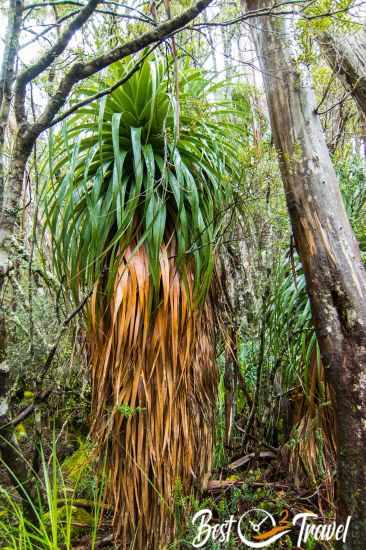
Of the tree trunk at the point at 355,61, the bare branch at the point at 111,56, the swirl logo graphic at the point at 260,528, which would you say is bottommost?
the swirl logo graphic at the point at 260,528

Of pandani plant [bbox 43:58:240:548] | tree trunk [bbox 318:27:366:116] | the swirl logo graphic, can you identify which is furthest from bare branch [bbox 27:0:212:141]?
tree trunk [bbox 318:27:366:116]

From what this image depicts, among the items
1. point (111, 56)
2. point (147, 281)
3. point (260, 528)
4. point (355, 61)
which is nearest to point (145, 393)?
point (147, 281)

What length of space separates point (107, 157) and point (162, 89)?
0.41 m

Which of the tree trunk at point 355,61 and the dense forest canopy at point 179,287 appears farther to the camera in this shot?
the tree trunk at point 355,61

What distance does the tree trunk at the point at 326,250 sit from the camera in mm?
1331

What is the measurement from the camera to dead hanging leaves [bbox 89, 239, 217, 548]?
153 centimetres

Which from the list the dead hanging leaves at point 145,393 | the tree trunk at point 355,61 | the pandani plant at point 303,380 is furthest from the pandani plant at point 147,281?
the tree trunk at point 355,61

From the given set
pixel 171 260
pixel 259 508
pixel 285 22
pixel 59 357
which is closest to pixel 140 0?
pixel 285 22

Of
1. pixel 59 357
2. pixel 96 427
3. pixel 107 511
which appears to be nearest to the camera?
pixel 96 427

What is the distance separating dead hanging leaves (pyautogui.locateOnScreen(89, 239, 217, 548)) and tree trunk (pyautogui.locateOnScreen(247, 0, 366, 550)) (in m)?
0.55

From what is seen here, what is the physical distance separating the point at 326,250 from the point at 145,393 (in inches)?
35.7

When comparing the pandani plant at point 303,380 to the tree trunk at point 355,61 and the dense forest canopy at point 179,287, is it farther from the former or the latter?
the tree trunk at point 355,61

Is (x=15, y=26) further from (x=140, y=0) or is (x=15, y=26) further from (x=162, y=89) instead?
(x=140, y=0)

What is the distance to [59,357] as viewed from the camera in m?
2.18
